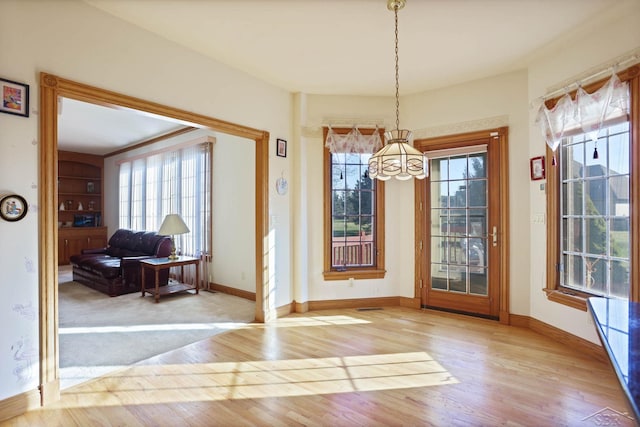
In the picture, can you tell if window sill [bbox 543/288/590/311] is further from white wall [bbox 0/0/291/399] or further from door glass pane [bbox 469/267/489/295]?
white wall [bbox 0/0/291/399]

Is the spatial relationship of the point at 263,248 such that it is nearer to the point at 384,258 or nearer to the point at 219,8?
the point at 384,258

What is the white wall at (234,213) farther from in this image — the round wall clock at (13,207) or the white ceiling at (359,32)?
the round wall clock at (13,207)

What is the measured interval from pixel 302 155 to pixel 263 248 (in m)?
1.34

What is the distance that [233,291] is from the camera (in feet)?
17.5

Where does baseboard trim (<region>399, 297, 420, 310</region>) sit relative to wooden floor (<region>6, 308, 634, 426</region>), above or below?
above

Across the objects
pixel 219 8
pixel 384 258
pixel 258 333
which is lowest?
pixel 258 333

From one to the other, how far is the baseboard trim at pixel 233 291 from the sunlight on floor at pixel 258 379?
7.29ft

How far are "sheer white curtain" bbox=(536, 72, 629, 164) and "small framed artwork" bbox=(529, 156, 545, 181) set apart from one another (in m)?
0.23

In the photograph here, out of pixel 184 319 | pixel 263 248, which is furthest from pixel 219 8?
pixel 184 319

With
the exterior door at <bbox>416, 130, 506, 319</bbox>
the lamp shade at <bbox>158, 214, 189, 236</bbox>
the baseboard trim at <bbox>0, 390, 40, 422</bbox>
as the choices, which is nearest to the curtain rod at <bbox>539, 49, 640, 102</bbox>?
the exterior door at <bbox>416, 130, 506, 319</bbox>

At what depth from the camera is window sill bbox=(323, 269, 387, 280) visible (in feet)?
14.7

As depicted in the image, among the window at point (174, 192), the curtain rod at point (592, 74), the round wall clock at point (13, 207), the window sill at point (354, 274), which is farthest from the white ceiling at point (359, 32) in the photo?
the window at point (174, 192)

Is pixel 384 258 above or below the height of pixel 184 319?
above

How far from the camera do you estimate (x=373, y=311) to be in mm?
4367
